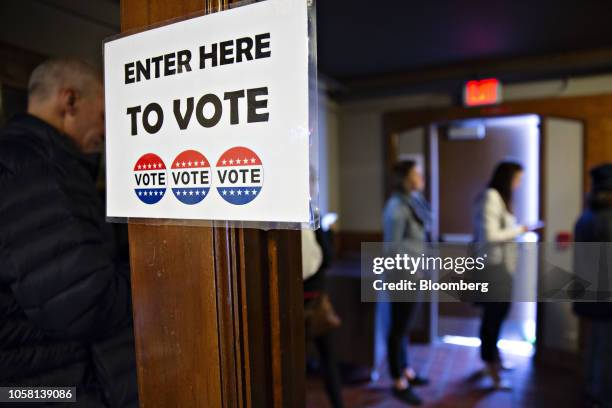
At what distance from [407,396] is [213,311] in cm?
238

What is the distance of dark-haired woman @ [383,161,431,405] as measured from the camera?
242 centimetres

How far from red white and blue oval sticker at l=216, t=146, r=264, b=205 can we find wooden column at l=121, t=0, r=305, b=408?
0.18 feet

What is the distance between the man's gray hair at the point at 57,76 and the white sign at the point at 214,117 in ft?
1.06

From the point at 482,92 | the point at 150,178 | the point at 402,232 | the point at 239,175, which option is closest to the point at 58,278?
the point at 150,178

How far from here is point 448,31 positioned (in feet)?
8.70

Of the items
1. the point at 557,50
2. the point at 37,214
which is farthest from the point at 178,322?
the point at 557,50

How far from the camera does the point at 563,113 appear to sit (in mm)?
3369

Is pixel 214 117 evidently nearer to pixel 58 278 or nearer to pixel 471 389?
pixel 58 278

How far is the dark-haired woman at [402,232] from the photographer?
2.42 metres

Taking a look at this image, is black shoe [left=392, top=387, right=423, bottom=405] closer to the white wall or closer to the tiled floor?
the tiled floor

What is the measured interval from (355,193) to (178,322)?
3.75 m

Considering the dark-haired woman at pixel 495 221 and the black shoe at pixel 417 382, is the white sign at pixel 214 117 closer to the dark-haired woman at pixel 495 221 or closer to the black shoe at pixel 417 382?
the dark-haired woman at pixel 495 221

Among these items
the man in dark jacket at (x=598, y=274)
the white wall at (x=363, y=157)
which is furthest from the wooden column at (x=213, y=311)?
the white wall at (x=363, y=157)

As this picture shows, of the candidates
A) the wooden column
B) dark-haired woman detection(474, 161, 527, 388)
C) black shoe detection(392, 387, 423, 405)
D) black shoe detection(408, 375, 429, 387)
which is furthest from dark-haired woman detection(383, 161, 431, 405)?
the wooden column
